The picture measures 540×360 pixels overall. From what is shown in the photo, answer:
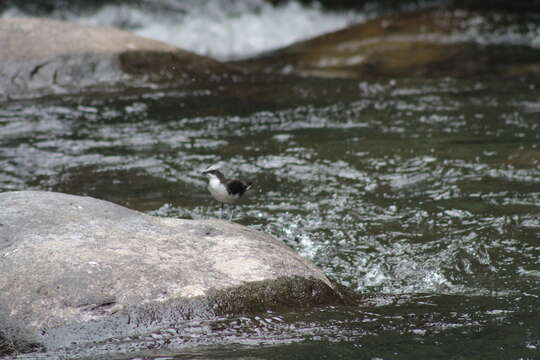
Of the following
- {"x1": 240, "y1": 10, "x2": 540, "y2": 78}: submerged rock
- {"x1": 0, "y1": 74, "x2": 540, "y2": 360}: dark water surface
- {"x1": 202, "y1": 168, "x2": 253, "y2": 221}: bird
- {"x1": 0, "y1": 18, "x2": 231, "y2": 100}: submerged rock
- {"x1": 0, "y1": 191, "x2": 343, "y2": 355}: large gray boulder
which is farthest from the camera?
{"x1": 240, "y1": 10, "x2": 540, "y2": 78}: submerged rock

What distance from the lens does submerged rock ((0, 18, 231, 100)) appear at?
10.2 metres

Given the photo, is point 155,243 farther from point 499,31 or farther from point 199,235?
point 499,31

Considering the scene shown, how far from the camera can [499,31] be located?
14.8 meters

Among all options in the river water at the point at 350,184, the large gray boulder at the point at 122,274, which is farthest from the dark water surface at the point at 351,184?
the large gray boulder at the point at 122,274

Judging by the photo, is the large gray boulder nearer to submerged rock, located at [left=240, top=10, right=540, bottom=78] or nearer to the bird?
the bird

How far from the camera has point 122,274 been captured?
398cm

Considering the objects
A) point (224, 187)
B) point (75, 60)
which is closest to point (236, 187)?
point (224, 187)

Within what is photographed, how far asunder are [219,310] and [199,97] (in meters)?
6.71

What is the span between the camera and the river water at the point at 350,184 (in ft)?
12.6

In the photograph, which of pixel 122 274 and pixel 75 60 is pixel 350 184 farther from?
pixel 75 60

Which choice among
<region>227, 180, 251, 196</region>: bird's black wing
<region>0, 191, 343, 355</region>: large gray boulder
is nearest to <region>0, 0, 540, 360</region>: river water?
<region>0, 191, 343, 355</region>: large gray boulder

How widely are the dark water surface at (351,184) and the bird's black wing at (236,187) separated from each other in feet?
1.46

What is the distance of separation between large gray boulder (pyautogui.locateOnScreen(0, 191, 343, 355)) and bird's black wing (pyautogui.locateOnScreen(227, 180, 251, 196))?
2.87 ft

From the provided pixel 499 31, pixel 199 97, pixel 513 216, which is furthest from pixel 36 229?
pixel 499 31
